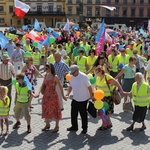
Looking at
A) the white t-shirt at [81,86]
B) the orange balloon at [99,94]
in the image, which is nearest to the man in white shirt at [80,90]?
the white t-shirt at [81,86]

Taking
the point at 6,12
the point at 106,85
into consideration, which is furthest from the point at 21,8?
the point at 6,12

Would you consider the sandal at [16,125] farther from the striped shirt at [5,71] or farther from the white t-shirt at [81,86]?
the white t-shirt at [81,86]

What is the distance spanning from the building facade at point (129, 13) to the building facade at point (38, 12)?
10493mm

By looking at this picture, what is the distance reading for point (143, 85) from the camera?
21.6ft

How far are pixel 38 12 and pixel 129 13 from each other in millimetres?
21381

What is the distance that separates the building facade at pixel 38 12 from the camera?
69.4 metres

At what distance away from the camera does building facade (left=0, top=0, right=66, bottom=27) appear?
6944 centimetres

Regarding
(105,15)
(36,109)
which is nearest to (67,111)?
(36,109)

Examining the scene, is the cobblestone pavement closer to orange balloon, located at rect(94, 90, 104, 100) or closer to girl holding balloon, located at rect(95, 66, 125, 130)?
girl holding balloon, located at rect(95, 66, 125, 130)

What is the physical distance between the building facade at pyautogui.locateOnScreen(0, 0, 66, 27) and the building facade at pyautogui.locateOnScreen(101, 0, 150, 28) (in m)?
10.5

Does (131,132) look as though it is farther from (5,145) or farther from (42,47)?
(42,47)

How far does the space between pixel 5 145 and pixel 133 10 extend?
224 ft

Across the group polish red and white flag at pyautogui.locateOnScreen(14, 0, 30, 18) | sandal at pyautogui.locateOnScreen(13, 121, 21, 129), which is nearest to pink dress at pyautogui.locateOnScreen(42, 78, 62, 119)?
sandal at pyautogui.locateOnScreen(13, 121, 21, 129)

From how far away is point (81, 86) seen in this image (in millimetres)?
6508
